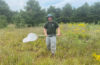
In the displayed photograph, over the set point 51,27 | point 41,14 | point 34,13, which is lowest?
point 51,27

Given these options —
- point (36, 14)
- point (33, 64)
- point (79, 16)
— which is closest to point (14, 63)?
point (33, 64)

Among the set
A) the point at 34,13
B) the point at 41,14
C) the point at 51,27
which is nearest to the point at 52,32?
the point at 51,27

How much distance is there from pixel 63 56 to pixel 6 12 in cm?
2246

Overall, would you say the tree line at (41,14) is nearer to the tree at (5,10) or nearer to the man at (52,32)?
the tree at (5,10)

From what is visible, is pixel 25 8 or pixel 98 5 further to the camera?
pixel 98 5

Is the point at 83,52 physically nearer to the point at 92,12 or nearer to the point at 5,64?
the point at 5,64

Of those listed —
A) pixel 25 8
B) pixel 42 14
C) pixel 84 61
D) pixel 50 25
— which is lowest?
pixel 84 61

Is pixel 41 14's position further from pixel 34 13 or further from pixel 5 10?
pixel 5 10

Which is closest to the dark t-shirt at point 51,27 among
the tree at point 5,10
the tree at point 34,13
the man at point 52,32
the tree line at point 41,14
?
the man at point 52,32

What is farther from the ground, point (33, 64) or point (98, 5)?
point (98, 5)

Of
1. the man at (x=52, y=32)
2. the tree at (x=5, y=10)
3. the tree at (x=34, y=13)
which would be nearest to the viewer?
the man at (x=52, y=32)

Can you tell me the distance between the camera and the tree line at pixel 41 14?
1912 cm

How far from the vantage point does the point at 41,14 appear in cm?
A: 2128

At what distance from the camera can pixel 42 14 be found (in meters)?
21.4
